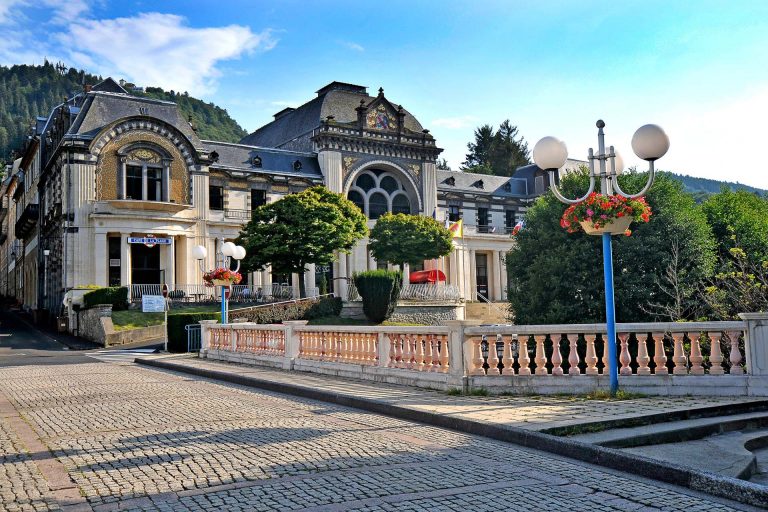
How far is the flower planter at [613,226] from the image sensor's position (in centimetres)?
1068

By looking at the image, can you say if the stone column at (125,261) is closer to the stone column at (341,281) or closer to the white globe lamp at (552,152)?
the stone column at (341,281)

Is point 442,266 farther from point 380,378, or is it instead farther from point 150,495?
point 150,495

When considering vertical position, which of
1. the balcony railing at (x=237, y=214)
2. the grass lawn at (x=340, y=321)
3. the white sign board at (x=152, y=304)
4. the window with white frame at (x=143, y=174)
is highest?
the window with white frame at (x=143, y=174)

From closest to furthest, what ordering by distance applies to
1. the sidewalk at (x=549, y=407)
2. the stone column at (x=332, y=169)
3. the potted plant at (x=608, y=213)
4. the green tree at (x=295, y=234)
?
1. the sidewalk at (x=549, y=407)
2. the potted plant at (x=608, y=213)
3. the green tree at (x=295, y=234)
4. the stone column at (x=332, y=169)

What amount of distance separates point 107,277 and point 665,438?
131 feet

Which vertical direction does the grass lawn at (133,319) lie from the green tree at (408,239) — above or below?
below

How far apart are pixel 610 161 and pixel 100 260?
36.9 meters

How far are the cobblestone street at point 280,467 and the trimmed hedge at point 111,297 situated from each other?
27.0 metres

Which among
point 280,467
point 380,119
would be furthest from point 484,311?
point 280,467

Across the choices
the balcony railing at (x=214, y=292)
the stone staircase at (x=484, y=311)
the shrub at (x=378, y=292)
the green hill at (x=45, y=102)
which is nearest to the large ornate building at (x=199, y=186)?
the balcony railing at (x=214, y=292)

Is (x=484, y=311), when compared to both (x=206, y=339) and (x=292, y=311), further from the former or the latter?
(x=206, y=339)

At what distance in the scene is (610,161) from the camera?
11.1m

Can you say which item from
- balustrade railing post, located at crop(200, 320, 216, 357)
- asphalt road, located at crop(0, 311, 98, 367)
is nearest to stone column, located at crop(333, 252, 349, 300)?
asphalt road, located at crop(0, 311, 98, 367)

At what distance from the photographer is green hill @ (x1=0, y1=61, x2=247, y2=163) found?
392 feet
